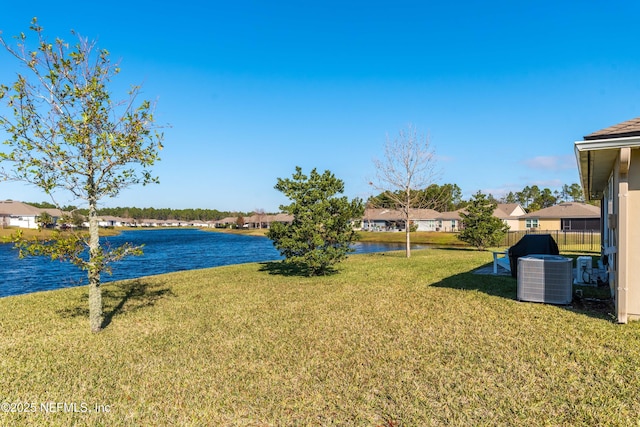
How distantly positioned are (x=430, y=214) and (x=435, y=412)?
59.4 m

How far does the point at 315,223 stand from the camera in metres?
12.5

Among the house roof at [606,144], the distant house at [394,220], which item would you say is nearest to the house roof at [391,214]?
the distant house at [394,220]

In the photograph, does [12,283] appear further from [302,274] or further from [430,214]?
[430,214]

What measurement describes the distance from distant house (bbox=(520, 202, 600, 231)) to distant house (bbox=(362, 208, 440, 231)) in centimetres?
1470

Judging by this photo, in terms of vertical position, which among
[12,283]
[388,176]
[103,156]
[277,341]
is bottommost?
[12,283]

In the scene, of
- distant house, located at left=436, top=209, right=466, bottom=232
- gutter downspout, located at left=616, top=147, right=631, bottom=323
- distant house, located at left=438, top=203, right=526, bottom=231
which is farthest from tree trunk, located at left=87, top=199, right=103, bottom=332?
distant house, located at left=436, top=209, right=466, bottom=232

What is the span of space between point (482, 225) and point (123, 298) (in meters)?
20.6

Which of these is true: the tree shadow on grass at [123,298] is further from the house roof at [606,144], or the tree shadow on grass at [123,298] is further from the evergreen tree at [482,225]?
the evergreen tree at [482,225]

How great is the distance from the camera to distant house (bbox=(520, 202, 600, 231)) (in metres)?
41.8

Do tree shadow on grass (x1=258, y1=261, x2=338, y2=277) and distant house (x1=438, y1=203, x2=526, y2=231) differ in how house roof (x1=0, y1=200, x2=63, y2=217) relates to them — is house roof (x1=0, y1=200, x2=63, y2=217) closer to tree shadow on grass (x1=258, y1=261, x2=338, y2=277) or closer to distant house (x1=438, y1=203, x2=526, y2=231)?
distant house (x1=438, y1=203, x2=526, y2=231)

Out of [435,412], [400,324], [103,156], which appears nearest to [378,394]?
[435,412]

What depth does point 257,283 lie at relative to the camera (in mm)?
11391

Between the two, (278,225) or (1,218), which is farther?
(1,218)

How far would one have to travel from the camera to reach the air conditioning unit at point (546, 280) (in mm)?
7199
